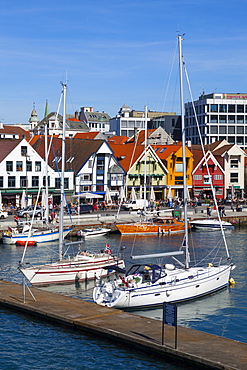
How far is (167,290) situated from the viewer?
117ft

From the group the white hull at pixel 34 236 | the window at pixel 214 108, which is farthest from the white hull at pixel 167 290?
the window at pixel 214 108

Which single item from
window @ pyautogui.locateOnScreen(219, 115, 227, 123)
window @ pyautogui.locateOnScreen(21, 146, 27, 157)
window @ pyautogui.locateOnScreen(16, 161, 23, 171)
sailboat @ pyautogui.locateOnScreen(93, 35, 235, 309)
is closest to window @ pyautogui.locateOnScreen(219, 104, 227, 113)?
window @ pyautogui.locateOnScreen(219, 115, 227, 123)

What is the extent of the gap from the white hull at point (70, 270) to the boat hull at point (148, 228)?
2267 centimetres

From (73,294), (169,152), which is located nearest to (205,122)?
(169,152)

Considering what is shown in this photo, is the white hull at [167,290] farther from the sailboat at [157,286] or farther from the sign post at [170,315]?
the sign post at [170,315]

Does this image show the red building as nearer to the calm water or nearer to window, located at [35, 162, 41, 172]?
window, located at [35, 162, 41, 172]

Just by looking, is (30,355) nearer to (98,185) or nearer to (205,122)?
(98,185)

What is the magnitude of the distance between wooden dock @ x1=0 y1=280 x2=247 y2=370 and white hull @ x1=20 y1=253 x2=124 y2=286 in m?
4.87

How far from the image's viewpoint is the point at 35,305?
32.8m

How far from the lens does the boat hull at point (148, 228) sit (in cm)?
6950

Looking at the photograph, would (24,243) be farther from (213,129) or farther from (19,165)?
(213,129)

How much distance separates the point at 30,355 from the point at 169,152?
81.2 m

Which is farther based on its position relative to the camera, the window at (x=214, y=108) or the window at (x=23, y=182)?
the window at (x=214, y=108)

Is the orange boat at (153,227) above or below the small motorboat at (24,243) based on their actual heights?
above
